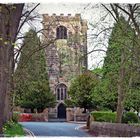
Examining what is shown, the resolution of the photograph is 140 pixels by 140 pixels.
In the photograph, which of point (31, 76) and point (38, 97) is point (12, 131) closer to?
point (31, 76)

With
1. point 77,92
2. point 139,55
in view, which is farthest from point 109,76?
point 139,55

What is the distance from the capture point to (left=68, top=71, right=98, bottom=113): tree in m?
10.4

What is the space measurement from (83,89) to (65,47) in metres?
3.51

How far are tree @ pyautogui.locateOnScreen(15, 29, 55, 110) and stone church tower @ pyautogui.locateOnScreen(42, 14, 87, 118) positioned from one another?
0.30 meters

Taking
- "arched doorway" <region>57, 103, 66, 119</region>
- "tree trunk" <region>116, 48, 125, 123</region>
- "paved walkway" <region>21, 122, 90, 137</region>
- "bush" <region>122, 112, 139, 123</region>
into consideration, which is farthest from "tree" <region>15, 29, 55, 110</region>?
"paved walkway" <region>21, 122, 90, 137</region>

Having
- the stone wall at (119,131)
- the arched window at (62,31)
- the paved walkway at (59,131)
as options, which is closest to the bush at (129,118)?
the arched window at (62,31)

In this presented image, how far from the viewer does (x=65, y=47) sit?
8.79 meters

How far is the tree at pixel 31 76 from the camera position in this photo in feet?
33.8

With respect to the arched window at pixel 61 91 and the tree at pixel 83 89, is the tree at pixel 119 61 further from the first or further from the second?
the arched window at pixel 61 91

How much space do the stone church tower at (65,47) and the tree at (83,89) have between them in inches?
11.0

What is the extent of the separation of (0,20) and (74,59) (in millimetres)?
3249

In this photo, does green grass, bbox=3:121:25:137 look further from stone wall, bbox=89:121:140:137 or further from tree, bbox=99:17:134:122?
tree, bbox=99:17:134:122

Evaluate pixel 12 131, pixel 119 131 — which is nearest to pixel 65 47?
pixel 119 131

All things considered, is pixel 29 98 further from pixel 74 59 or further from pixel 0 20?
pixel 0 20
